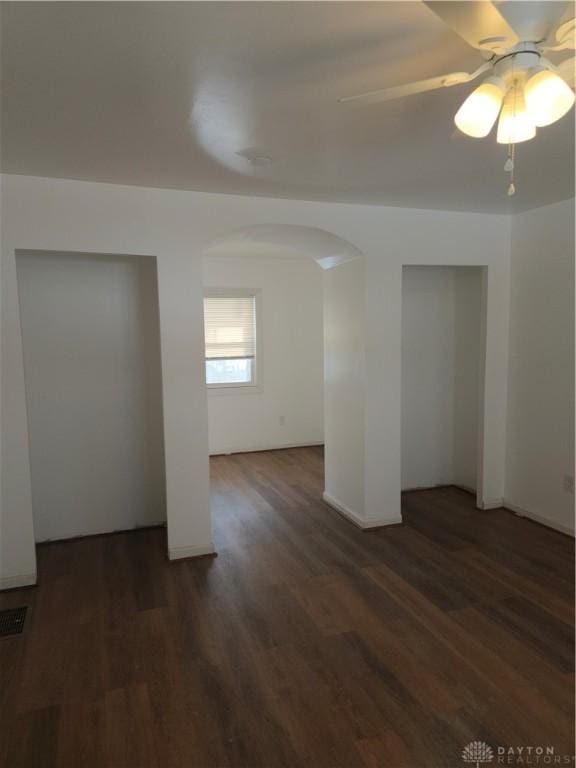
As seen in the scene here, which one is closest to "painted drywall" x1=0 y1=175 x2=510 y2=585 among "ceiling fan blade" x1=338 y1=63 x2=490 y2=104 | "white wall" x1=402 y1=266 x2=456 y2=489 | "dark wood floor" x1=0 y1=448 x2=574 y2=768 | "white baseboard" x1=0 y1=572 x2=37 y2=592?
"white baseboard" x1=0 y1=572 x2=37 y2=592

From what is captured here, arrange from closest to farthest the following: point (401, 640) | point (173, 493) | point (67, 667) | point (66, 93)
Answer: point (66, 93), point (67, 667), point (401, 640), point (173, 493)

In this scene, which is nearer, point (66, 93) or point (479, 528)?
point (66, 93)

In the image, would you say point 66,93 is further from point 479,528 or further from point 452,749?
point 479,528

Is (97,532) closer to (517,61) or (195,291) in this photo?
(195,291)

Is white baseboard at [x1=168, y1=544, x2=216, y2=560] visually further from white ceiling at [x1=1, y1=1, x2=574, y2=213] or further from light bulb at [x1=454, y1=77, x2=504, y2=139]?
light bulb at [x1=454, y1=77, x2=504, y2=139]

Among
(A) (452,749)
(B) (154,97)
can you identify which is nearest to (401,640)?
(A) (452,749)

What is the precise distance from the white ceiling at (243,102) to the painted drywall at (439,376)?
1462mm

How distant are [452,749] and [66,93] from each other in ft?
9.58

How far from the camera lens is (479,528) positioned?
377 centimetres

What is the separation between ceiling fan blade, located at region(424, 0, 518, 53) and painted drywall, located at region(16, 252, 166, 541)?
2.87 metres

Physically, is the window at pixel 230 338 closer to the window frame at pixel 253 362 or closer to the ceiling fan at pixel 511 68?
the window frame at pixel 253 362

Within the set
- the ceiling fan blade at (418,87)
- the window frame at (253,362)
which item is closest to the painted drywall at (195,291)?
the ceiling fan blade at (418,87)

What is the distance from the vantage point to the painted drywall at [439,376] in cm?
451

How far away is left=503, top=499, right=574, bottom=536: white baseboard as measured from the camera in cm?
361
